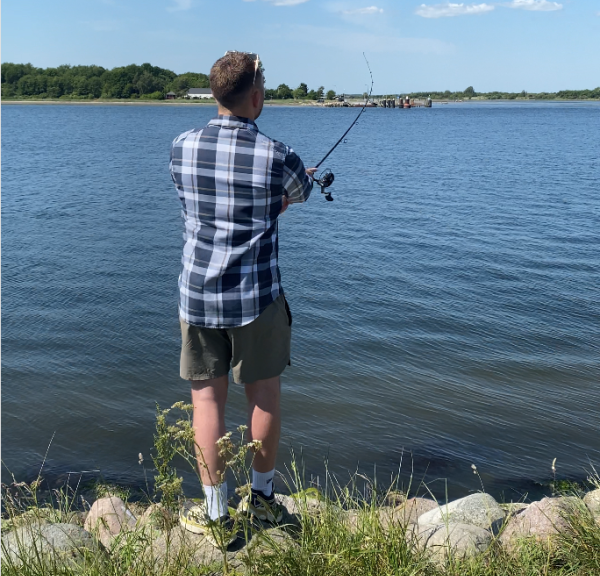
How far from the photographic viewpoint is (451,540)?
11.2 feet

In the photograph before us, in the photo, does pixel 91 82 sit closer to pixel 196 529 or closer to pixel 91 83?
pixel 91 83

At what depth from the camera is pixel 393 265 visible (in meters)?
12.0

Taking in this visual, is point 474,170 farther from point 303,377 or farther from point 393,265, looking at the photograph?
point 303,377

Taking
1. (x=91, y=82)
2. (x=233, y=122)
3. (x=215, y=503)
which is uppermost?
(x=91, y=82)

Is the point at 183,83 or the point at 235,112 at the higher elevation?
the point at 183,83

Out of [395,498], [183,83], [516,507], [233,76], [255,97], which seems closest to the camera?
[233,76]

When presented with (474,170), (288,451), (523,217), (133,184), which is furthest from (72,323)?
(474,170)

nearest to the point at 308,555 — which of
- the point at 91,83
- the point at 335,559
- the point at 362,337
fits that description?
the point at 335,559

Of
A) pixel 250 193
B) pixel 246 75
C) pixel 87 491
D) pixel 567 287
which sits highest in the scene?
pixel 246 75

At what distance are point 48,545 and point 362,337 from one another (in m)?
5.82

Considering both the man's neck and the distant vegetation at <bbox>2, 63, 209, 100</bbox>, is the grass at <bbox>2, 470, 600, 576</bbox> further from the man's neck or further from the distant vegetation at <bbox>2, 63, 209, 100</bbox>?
the distant vegetation at <bbox>2, 63, 209, 100</bbox>

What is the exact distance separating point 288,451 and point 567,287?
644 centimetres

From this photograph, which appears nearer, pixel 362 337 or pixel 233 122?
pixel 233 122

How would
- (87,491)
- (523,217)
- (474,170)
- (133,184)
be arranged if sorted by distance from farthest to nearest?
(474,170)
(133,184)
(523,217)
(87,491)
